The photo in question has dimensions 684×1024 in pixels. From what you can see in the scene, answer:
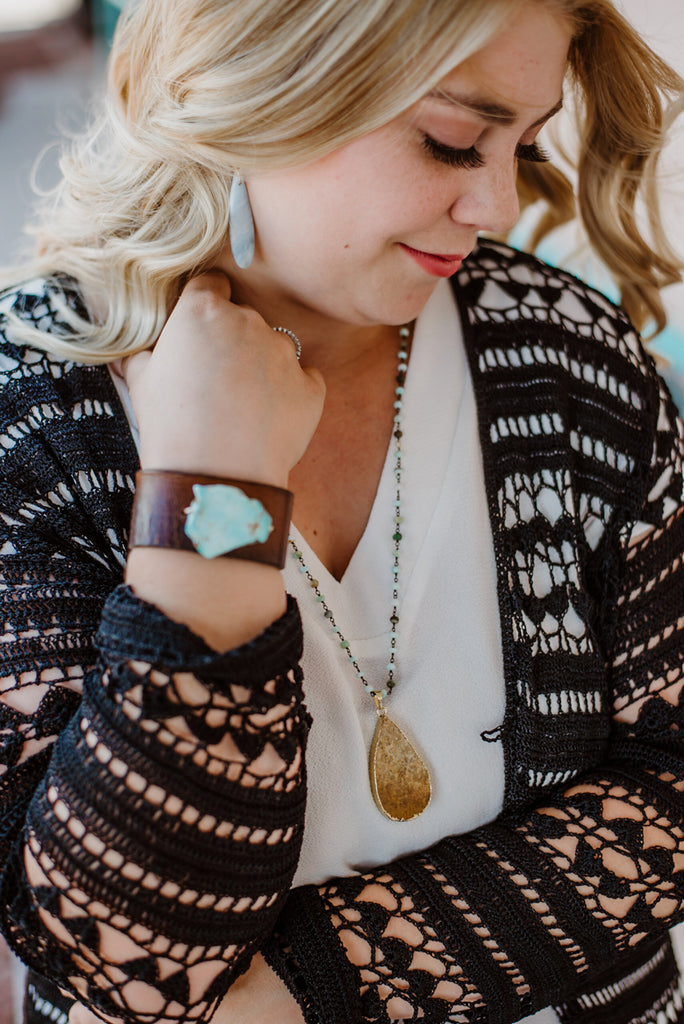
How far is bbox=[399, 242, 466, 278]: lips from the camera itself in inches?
41.4

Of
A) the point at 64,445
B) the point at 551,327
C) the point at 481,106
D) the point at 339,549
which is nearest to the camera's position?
the point at 481,106

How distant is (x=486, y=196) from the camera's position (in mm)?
1011

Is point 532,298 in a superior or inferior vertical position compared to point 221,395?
superior

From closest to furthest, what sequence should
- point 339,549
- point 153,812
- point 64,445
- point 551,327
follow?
point 153,812 → point 64,445 → point 339,549 → point 551,327

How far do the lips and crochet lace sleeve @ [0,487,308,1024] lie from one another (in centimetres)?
44

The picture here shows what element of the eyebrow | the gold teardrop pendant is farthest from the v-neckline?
the eyebrow

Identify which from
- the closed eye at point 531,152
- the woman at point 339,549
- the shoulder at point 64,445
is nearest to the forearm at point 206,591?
the woman at point 339,549

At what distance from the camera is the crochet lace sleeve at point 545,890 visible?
0.98 metres

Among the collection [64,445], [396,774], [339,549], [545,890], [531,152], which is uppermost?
[531,152]

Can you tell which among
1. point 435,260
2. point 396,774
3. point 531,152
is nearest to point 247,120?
point 435,260

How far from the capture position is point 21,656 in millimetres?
940

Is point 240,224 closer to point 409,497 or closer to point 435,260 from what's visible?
point 435,260

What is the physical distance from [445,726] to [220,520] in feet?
1.40

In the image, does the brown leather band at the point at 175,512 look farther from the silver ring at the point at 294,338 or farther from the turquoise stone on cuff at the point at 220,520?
the silver ring at the point at 294,338
